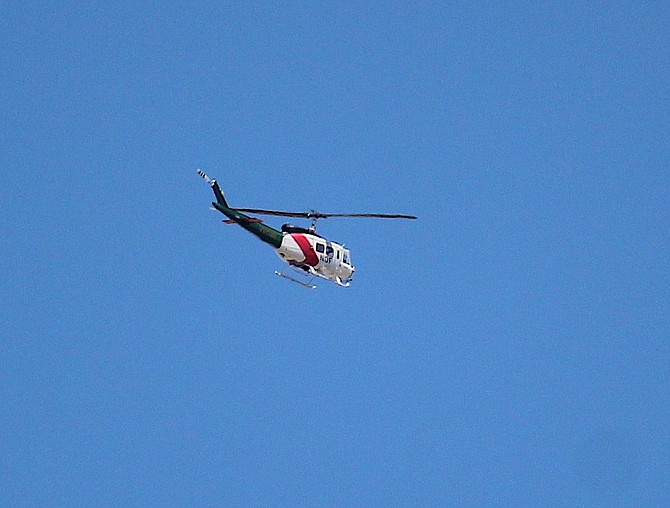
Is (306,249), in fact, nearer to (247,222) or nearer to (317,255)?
(317,255)

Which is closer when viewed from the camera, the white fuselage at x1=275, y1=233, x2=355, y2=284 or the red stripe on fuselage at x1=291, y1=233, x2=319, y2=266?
the white fuselage at x1=275, y1=233, x2=355, y2=284

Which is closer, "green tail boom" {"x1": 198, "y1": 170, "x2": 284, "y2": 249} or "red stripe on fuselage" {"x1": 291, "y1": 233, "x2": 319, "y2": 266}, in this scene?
"green tail boom" {"x1": 198, "y1": 170, "x2": 284, "y2": 249}

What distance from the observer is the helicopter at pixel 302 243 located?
57000 mm

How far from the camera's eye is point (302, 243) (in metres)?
59.8

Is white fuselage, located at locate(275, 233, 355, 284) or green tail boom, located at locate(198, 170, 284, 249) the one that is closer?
green tail boom, located at locate(198, 170, 284, 249)

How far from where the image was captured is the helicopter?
187 feet

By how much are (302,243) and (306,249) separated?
1.10 feet

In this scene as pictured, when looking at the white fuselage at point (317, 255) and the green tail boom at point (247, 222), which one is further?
the white fuselage at point (317, 255)

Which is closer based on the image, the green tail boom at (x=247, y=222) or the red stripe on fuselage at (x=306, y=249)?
the green tail boom at (x=247, y=222)

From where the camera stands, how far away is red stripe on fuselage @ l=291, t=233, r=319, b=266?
59656 millimetres

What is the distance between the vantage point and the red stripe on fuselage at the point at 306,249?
5966 centimetres

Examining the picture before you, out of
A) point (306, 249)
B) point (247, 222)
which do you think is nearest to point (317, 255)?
point (306, 249)

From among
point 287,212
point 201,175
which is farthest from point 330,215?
point 201,175

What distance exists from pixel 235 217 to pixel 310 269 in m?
5.28
